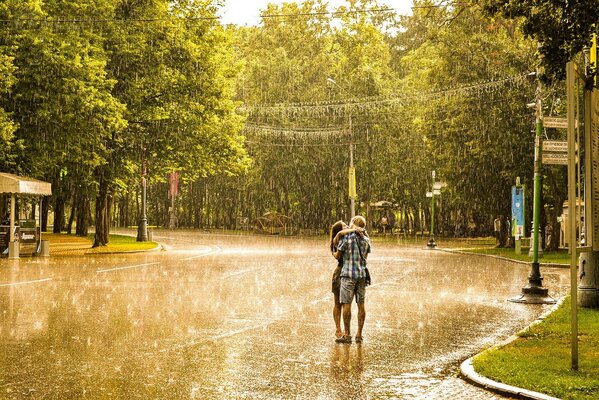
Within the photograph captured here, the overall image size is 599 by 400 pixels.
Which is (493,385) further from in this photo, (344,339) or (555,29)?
(555,29)

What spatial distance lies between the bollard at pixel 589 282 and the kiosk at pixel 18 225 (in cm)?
2215

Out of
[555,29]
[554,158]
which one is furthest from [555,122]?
[555,29]

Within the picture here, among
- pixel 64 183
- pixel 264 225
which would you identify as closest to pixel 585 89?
pixel 64 183

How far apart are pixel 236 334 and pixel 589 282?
7277mm

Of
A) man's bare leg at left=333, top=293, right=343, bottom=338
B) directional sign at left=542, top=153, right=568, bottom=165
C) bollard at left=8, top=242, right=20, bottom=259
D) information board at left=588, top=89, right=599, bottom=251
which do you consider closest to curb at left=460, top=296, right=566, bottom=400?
information board at left=588, top=89, right=599, bottom=251

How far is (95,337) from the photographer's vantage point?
38.6 ft

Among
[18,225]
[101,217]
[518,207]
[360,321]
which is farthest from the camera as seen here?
[101,217]

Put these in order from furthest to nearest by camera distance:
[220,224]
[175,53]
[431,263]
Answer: [220,224] < [175,53] < [431,263]

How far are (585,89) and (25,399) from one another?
22.8 ft

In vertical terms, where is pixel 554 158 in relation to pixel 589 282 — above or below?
above

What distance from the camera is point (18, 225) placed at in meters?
34.2

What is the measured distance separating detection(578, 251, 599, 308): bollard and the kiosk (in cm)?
2215

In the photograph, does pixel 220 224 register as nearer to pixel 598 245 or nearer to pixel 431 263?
pixel 431 263

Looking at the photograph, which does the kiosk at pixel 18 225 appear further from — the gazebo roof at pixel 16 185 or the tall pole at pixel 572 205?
the tall pole at pixel 572 205
